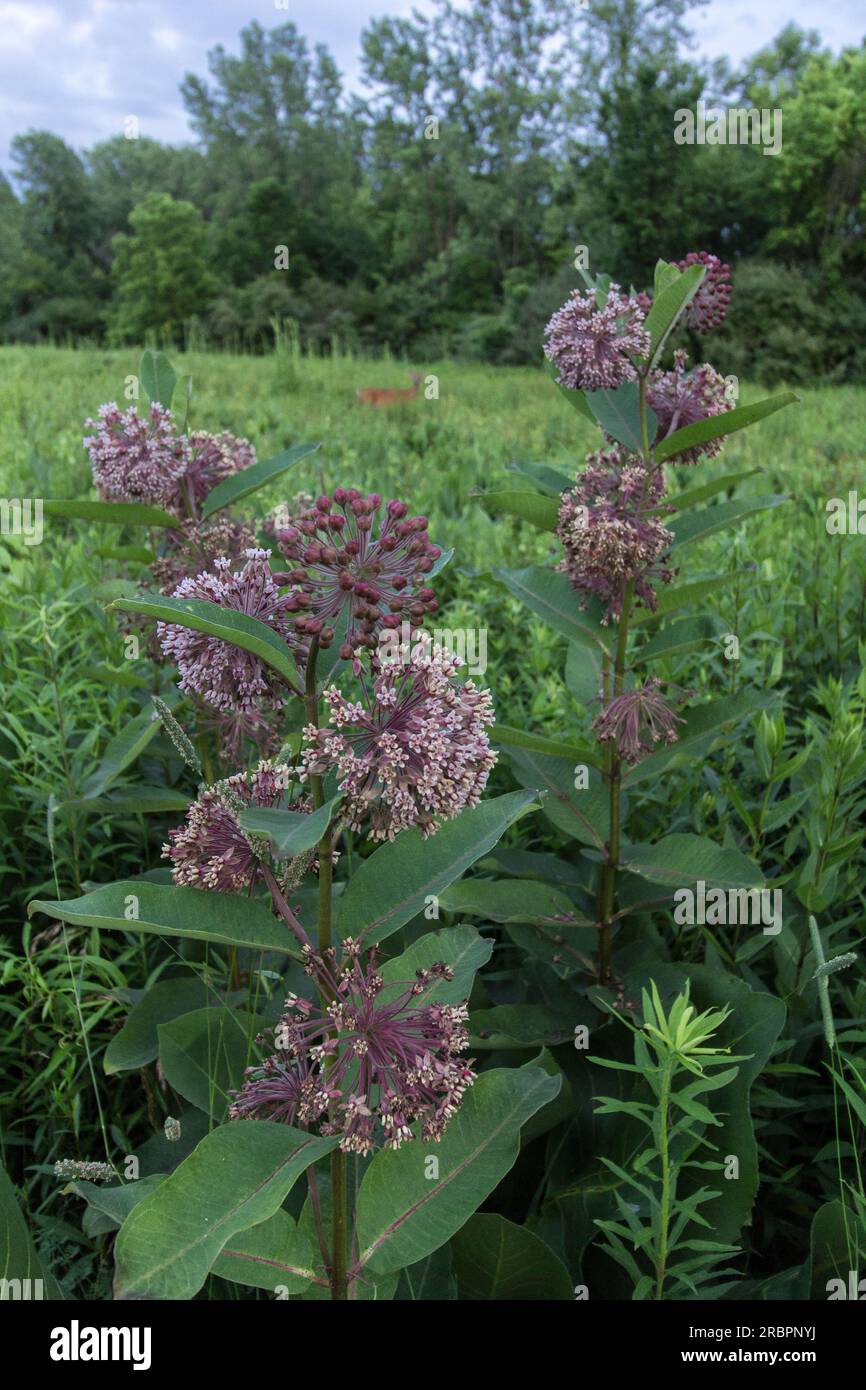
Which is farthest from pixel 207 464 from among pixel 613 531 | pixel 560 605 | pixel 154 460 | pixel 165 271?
pixel 165 271

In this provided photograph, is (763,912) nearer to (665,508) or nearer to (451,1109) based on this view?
(665,508)

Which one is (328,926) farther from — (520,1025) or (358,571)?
(520,1025)

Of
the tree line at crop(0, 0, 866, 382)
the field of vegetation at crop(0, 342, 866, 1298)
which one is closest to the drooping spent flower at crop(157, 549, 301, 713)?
the field of vegetation at crop(0, 342, 866, 1298)

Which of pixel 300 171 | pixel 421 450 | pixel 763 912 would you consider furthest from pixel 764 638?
pixel 300 171

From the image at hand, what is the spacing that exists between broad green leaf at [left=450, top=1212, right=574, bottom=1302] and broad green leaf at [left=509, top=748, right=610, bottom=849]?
74 centimetres

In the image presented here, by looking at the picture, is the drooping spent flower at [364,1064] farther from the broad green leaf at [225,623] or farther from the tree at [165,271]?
the tree at [165,271]

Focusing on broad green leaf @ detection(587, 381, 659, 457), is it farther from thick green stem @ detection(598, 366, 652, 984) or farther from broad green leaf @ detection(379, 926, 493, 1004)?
broad green leaf @ detection(379, 926, 493, 1004)

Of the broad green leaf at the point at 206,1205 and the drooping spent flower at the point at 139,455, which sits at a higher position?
the drooping spent flower at the point at 139,455

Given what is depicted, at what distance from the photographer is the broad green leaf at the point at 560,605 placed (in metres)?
2.05

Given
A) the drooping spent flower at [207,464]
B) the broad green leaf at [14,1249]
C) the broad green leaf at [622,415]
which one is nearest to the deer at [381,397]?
the drooping spent flower at [207,464]

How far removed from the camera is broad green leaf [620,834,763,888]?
6.16ft

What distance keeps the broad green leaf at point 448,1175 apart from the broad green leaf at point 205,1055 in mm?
383

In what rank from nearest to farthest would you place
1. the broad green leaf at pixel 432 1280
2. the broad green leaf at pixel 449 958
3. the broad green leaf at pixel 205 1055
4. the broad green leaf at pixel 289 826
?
1. the broad green leaf at pixel 289 826
2. the broad green leaf at pixel 449 958
3. the broad green leaf at pixel 432 1280
4. the broad green leaf at pixel 205 1055

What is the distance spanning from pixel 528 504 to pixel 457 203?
39.2 metres
